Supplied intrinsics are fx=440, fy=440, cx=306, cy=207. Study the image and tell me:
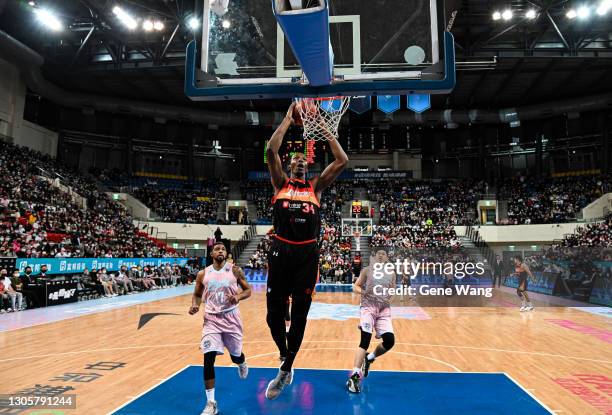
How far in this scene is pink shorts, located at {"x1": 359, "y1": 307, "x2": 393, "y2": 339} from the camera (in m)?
5.64

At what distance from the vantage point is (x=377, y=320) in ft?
18.8

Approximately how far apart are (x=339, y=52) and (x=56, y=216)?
775 inches

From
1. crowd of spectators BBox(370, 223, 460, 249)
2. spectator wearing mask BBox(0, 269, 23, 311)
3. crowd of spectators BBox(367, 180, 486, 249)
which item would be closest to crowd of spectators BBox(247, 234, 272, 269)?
crowd of spectators BBox(370, 223, 460, 249)

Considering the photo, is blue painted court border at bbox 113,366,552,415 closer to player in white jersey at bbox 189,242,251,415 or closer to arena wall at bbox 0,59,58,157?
player in white jersey at bbox 189,242,251,415

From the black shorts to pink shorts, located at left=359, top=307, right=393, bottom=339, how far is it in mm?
1836

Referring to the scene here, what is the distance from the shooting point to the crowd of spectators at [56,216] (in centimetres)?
1664

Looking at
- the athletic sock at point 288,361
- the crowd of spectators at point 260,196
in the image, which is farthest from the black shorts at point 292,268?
the crowd of spectators at point 260,196

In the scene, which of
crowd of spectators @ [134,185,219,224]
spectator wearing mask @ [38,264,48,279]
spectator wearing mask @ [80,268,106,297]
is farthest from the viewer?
crowd of spectators @ [134,185,219,224]

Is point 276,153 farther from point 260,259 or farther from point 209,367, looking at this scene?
point 260,259

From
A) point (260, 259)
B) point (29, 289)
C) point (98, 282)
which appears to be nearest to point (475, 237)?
point (260, 259)

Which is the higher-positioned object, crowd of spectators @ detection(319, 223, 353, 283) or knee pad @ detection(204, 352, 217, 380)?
crowd of spectators @ detection(319, 223, 353, 283)

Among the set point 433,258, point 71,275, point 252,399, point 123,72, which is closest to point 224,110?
point 123,72

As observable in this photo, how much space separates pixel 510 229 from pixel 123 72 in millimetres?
27003

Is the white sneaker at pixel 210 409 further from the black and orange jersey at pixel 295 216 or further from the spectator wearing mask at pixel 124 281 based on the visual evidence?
the spectator wearing mask at pixel 124 281
